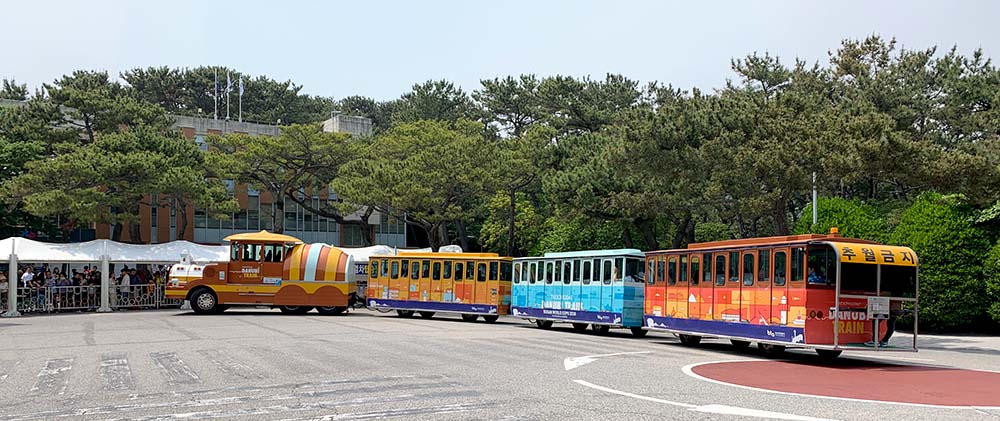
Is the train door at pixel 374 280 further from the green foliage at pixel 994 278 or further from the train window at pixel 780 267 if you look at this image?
the train window at pixel 780 267

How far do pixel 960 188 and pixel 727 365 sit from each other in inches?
512

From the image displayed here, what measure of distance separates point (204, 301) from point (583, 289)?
576 inches

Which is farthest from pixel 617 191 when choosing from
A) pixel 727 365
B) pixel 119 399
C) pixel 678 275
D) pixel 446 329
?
pixel 119 399

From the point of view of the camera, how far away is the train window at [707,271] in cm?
2231

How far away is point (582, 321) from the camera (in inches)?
1146

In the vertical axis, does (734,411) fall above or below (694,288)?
below

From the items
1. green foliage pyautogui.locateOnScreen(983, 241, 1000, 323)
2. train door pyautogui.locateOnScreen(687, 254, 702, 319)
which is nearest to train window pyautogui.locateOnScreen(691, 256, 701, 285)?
train door pyautogui.locateOnScreen(687, 254, 702, 319)

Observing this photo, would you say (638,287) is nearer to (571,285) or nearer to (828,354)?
(571,285)

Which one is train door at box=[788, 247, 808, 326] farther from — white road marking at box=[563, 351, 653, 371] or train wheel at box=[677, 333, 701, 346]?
train wheel at box=[677, 333, 701, 346]

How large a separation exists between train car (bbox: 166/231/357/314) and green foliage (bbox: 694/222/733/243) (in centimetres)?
2511

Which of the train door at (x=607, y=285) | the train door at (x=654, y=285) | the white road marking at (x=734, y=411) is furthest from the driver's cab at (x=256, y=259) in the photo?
the white road marking at (x=734, y=411)

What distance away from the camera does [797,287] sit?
19.1 meters

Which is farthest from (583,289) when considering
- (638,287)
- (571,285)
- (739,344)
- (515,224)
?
(515,224)

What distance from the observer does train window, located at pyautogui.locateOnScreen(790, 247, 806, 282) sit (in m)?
19.0
